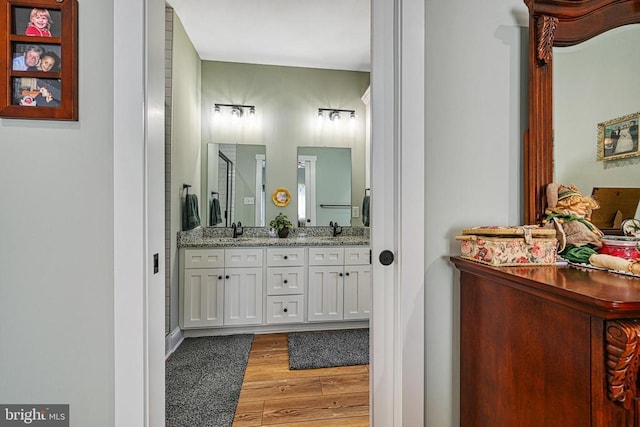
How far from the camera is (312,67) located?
3605 millimetres

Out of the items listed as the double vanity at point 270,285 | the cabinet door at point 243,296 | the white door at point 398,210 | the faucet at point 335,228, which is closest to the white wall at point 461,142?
the white door at point 398,210

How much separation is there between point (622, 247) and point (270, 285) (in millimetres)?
2547

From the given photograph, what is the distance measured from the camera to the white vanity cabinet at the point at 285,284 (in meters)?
2.98

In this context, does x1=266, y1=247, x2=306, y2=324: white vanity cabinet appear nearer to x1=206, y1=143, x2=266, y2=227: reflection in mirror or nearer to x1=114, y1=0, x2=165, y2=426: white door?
x1=206, y1=143, x2=266, y2=227: reflection in mirror

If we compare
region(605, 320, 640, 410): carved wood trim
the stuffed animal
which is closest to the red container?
the stuffed animal

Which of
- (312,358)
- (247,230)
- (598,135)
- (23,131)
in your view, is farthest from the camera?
(247,230)

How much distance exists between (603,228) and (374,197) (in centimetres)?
84

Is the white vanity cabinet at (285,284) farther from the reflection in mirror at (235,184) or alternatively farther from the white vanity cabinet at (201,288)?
the reflection in mirror at (235,184)

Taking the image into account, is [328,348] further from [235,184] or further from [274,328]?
[235,184]

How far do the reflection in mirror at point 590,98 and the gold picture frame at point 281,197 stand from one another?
2722 mm

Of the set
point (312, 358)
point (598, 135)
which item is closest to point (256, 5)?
point (598, 135)

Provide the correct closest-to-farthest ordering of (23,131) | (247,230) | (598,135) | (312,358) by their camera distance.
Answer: (23,131) < (598,135) < (312,358) < (247,230)

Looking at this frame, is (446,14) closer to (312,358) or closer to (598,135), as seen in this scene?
(598,135)

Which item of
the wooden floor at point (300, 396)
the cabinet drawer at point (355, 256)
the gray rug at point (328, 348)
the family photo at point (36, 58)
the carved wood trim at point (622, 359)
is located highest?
the family photo at point (36, 58)
